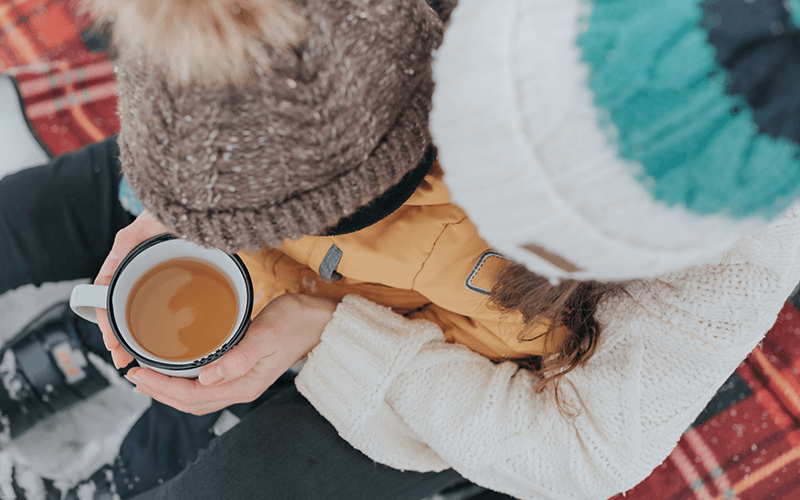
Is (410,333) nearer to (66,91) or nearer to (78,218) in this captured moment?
(78,218)

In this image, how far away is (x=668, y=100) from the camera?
0.24m

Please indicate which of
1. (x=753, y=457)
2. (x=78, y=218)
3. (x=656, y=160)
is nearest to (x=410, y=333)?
(x=656, y=160)

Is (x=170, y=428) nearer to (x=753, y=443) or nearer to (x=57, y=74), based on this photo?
(x=57, y=74)

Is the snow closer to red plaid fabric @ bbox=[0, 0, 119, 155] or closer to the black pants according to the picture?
the black pants

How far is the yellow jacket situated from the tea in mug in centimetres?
13

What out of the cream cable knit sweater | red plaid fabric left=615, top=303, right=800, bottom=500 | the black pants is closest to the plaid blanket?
red plaid fabric left=615, top=303, right=800, bottom=500

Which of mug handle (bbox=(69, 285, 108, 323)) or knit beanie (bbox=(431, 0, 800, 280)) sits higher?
knit beanie (bbox=(431, 0, 800, 280))

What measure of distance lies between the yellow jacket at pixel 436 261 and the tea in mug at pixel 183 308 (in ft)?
0.41

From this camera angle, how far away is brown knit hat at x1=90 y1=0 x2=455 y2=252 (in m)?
0.28

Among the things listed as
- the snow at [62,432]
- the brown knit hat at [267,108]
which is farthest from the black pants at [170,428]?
the brown knit hat at [267,108]

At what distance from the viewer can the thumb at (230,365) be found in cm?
50

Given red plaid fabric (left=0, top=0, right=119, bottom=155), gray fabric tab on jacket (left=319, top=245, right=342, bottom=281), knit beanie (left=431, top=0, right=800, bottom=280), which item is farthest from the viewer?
red plaid fabric (left=0, top=0, right=119, bottom=155)

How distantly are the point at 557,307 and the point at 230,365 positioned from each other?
0.35 m

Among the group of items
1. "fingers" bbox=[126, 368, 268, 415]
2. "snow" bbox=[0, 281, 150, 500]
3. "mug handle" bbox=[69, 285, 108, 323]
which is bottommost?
"snow" bbox=[0, 281, 150, 500]
